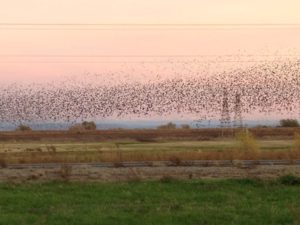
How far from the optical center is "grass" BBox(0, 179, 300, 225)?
13328 mm

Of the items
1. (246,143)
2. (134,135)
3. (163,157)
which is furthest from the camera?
(134,135)

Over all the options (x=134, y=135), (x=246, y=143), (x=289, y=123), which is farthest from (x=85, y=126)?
(x=246, y=143)

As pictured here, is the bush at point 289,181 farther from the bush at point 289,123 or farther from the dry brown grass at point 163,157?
the bush at point 289,123

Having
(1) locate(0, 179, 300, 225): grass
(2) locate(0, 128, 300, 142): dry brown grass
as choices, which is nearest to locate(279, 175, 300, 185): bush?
(1) locate(0, 179, 300, 225): grass

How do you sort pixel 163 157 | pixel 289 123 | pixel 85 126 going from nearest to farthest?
pixel 163 157, pixel 289 123, pixel 85 126

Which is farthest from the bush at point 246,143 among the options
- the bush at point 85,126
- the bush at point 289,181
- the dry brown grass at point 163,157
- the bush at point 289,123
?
the bush at point 289,123

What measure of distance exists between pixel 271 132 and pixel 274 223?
66713 millimetres

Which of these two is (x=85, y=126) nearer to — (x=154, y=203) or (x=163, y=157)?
(x=163, y=157)

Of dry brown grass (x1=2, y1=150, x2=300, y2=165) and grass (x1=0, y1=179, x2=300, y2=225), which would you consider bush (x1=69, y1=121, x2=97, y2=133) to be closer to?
dry brown grass (x1=2, y1=150, x2=300, y2=165)

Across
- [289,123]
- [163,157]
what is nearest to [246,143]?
[163,157]

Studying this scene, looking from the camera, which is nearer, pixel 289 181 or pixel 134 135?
pixel 289 181

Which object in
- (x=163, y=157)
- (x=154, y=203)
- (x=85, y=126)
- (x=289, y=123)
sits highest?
(x=85, y=126)

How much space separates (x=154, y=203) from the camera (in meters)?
16.0

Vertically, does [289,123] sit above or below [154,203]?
above
